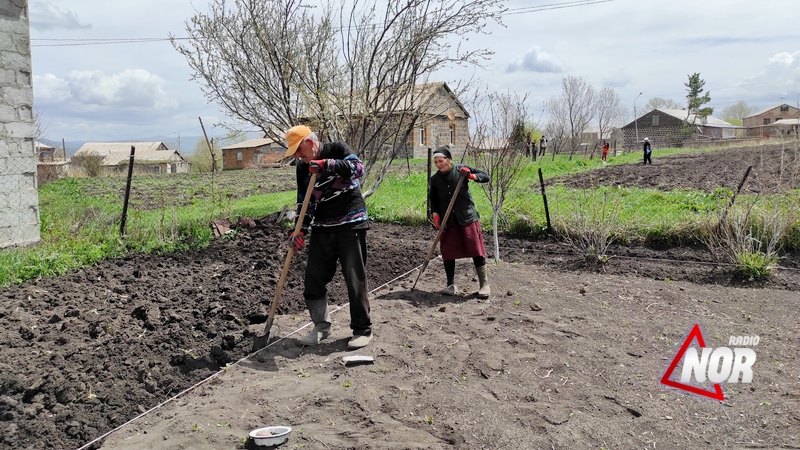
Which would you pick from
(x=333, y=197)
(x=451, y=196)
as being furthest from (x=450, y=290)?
(x=333, y=197)

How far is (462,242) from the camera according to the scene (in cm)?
606

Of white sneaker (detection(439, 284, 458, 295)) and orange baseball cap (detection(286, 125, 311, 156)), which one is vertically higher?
orange baseball cap (detection(286, 125, 311, 156))

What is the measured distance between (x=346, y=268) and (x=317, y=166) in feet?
2.99

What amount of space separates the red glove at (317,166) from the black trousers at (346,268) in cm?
62

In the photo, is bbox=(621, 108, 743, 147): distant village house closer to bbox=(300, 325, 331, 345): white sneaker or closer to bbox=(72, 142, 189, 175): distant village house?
bbox=(72, 142, 189, 175): distant village house

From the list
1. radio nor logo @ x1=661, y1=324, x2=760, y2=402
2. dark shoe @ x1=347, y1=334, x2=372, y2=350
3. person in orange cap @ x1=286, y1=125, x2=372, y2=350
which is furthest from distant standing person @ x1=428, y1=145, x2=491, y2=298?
radio nor logo @ x1=661, y1=324, x2=760, y2=402

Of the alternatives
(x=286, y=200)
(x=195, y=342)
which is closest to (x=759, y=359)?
(x=195, y=342)

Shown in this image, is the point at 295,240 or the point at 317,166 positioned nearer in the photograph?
the point at 317,166

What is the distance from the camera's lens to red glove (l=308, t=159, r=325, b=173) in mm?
4207

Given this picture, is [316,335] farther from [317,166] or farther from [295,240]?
[317,166]

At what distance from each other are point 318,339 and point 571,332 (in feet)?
7.18

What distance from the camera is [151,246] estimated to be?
794 cm

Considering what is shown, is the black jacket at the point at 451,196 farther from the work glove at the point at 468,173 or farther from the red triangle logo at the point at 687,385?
the red triangle logo at the point at 687,385

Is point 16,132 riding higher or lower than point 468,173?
higher
